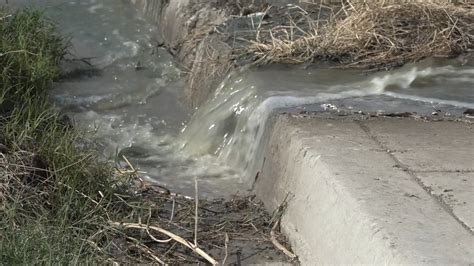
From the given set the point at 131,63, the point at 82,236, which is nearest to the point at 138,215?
the point at 82,236

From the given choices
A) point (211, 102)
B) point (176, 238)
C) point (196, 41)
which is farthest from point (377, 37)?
point (176, 238)

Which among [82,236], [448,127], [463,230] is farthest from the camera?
[448,127]

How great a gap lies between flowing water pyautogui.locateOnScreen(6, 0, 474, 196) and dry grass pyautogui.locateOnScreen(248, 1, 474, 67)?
0.46ft

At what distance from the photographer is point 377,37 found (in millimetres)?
5969

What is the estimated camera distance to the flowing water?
16.5 feet

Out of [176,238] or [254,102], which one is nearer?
[176,238]

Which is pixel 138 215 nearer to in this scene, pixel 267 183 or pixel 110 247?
pixel 110 247

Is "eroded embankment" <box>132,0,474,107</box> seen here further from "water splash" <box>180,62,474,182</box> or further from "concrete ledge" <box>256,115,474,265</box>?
"concrete ledge" <box>256,115,474,265</box>

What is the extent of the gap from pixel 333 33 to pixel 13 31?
85.4 inches

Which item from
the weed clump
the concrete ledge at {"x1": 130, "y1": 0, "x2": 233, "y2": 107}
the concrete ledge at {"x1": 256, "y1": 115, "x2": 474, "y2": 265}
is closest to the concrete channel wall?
the concrete ledge at {"x1": 256, "y1": 115, "x2": 474, "y2": 265}

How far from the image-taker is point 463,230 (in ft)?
10.8

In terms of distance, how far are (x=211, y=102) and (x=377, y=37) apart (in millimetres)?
1139

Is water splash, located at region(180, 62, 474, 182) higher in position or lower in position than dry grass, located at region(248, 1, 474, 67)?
lower

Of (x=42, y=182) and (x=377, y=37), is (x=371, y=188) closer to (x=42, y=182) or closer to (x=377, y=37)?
(x=42, y=182)
